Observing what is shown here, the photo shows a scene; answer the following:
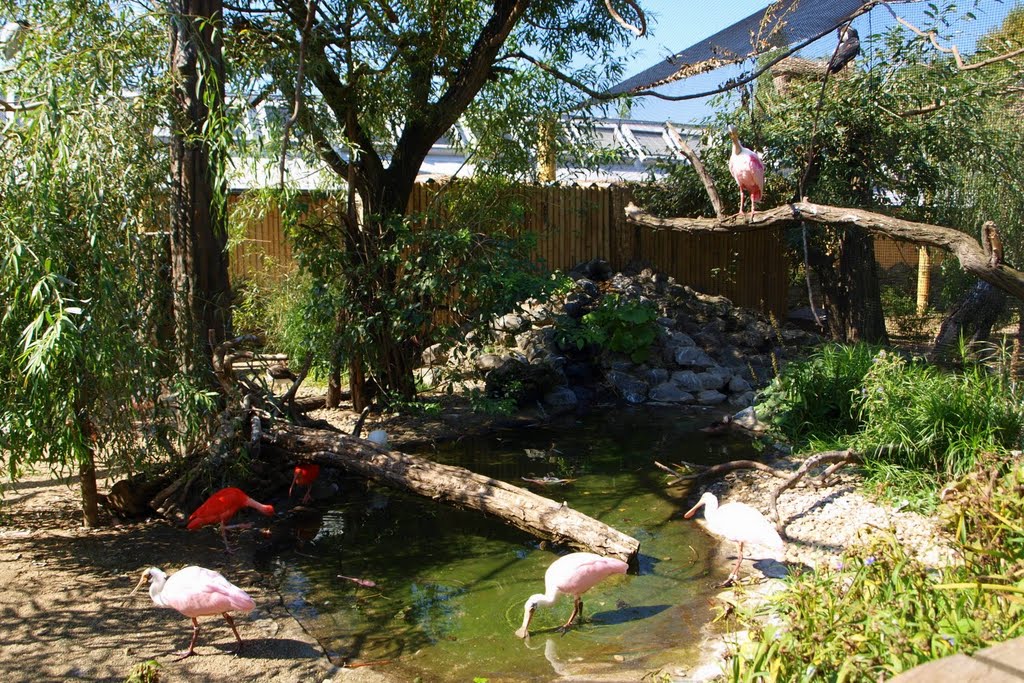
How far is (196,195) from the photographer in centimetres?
536

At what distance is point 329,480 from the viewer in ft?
19.4

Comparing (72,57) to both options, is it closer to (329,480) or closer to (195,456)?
(195,456)

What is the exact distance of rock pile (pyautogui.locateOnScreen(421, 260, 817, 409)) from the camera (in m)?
8.29

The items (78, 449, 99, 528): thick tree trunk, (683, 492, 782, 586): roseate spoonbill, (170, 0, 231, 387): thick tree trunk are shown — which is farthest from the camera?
(170, 0, 231, 387): thick tree trunk

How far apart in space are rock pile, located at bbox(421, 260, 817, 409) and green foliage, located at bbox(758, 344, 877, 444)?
111 centimetres

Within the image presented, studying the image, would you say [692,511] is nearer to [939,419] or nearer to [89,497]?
[939,419]

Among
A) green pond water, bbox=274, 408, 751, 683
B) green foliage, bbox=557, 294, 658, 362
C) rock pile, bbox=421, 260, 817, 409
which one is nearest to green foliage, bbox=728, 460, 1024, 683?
green pond water, bbox=274, 408, 751, 683

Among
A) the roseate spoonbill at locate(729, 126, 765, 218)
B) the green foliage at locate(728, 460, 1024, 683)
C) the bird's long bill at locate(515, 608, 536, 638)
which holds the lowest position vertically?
the bird's long bill at locate(515, 608, 536, 638)

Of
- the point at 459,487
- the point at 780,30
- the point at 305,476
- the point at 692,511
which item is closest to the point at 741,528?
the point at 692,511

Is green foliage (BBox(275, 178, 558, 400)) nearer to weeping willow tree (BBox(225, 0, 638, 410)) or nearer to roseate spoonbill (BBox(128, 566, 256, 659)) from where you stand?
weeping willow tree (BBox(225, 0, 638, 410))

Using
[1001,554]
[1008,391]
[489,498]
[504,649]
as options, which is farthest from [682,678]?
[1008,391]

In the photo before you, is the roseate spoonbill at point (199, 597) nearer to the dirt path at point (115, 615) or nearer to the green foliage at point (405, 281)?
the dirt path at point (115, 615)

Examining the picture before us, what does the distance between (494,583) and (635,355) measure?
5091 mm

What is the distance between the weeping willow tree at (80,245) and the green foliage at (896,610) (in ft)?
10.8
